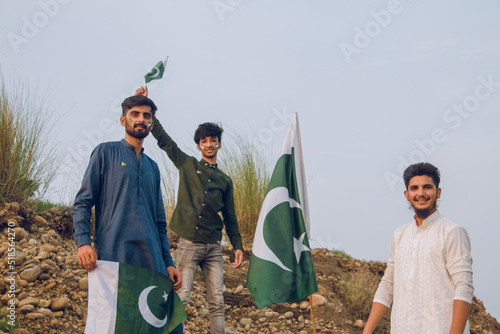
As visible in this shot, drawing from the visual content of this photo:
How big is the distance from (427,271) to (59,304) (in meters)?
4.67

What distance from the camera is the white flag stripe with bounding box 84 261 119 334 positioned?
4320mm

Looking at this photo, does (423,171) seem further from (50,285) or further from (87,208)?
(50,285)

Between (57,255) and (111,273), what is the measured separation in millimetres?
3872

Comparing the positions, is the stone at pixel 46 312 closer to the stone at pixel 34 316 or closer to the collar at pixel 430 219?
the stone at pixel 34 316

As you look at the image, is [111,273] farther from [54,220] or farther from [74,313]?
[54,220]

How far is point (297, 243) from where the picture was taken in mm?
6176

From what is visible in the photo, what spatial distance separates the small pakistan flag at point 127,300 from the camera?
14.2 ft

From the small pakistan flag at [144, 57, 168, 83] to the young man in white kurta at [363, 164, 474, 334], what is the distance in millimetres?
3118

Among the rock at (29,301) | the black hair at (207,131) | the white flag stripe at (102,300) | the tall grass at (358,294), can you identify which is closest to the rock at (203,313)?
the rock at (29,301)

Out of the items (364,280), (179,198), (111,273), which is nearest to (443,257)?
(111,273)

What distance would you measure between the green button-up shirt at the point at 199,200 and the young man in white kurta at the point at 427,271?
2.11m

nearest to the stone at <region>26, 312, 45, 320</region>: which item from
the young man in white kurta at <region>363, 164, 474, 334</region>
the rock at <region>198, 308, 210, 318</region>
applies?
the rock at <region>198, 308, 210, 318</region>

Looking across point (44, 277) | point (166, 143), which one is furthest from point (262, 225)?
point (44, 277)

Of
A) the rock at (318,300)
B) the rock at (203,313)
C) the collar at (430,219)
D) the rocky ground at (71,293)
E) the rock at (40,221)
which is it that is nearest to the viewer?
the collar at (430,219)
